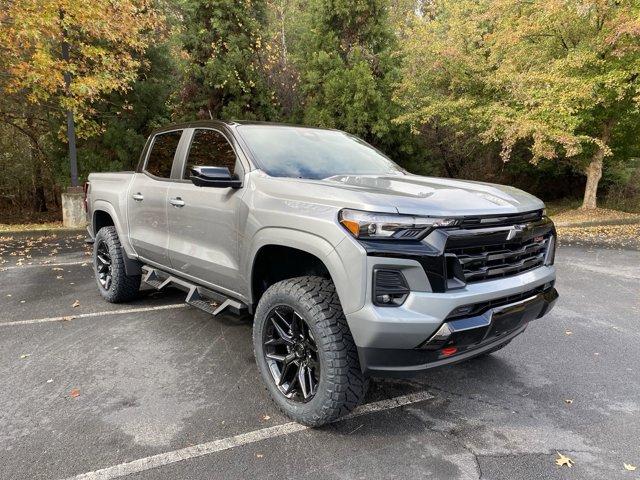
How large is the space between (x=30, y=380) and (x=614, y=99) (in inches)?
547

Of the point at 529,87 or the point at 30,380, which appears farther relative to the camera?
the point at 529,87

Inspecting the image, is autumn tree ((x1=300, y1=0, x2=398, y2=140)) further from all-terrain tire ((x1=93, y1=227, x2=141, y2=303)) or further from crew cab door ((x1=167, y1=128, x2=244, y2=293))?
crew cab door ((x1=167, y1=128, x2=244, y2=293))

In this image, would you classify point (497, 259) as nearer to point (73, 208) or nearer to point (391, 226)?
point (391, 226)

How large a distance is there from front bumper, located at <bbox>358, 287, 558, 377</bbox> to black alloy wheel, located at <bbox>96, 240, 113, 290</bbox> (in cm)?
378

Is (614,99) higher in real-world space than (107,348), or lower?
higher

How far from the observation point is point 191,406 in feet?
9.71

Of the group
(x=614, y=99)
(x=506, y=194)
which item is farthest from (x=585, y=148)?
(x=506, y=194)

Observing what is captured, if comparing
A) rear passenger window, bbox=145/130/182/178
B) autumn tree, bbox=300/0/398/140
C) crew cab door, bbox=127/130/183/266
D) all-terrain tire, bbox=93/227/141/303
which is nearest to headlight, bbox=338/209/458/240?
crew cab door, bbox=127/130/183/266

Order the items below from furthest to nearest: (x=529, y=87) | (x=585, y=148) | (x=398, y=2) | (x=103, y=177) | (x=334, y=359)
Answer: (x=398, y=2), (x=585, y=148), (x=529, y=87), (x=103, y=177), (x=334, y=359)

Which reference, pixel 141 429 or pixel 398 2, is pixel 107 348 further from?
pixel 398 2

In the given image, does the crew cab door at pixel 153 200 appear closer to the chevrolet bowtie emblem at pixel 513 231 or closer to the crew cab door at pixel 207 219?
the crew cab door at pixel 207 219

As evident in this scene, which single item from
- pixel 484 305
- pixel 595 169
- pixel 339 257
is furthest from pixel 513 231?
pixel 595 169

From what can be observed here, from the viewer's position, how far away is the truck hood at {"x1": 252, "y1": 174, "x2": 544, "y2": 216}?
236 centimetres

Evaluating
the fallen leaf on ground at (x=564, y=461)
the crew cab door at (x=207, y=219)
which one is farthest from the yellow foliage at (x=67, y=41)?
the fallen leaf on ground at (x=564, y=461)
